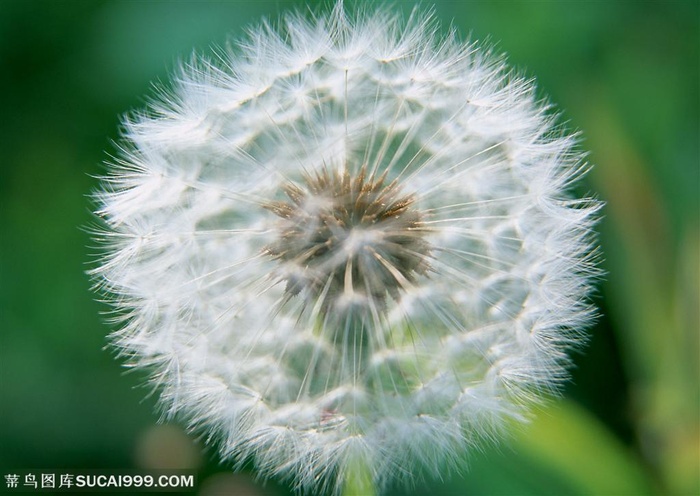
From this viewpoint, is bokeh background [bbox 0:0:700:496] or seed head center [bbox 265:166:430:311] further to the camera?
bokeh background [bbox 0:0:700:496]

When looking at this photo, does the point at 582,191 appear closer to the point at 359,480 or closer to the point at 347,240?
the point at 347,240

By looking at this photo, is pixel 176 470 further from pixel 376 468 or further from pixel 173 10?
pixel 173 10

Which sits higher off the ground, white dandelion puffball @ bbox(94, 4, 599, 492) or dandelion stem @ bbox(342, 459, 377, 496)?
white dandelion puffball @ bbox(94, 4, 599, 492)

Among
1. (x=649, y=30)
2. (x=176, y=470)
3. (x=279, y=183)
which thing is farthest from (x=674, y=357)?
(x=176, y=470)

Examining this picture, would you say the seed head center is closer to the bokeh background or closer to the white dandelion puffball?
the white dandelion puffball

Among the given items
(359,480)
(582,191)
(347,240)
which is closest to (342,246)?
(347,240)

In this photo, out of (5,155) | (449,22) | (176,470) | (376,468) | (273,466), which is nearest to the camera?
(376,468)

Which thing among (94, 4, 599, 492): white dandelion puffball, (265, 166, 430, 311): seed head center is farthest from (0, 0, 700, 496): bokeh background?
(265, 166, 430, 311): seed head center
